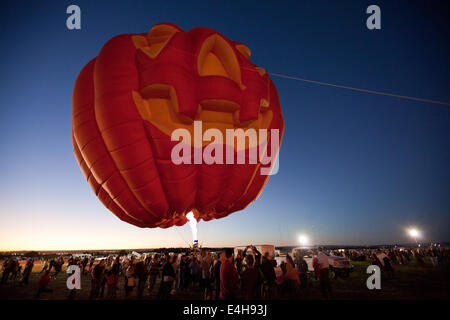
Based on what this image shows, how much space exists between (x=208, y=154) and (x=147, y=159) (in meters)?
1.11

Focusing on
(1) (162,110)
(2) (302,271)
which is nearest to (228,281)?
(1) (162,110)

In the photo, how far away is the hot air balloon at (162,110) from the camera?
3896mm

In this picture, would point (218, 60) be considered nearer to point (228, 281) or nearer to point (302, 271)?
point (228, 281)

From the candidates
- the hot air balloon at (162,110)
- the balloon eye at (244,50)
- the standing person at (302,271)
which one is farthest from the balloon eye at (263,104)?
the standing person at (302,271)

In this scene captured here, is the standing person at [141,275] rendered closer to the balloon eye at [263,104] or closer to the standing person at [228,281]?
the standing person at [228,281]

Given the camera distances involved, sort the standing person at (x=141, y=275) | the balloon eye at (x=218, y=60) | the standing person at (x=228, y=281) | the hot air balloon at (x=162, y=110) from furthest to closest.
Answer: the standing person at (x=141, y=275), the standing person at (x=228, y=281), the balloon eye at (x=218, y=60), the hot air balloon at (x=162, y=110)

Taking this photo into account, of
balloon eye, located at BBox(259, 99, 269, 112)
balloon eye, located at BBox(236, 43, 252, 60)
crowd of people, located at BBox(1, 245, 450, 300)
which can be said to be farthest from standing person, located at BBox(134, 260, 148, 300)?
balloon eye, located at BBox(236, 43, 252, 60)

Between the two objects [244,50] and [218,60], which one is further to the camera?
[244,50]

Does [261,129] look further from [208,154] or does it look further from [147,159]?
[147,159]

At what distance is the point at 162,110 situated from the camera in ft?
13.4

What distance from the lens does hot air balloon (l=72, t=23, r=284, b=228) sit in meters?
3.90

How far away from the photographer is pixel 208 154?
13.9 feet

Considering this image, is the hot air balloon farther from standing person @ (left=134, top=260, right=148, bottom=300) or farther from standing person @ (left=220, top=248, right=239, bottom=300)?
standing person @ (left=134, top=260, right=148, bottom=300)
